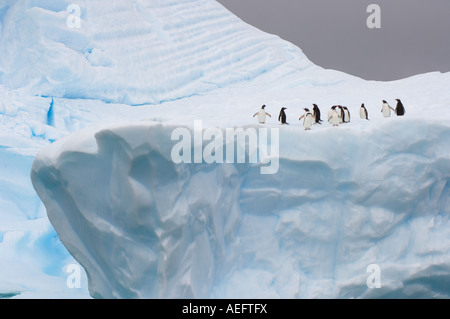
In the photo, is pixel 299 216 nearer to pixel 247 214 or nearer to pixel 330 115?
pixel 247 214

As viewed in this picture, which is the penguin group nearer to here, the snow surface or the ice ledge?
the snow surface

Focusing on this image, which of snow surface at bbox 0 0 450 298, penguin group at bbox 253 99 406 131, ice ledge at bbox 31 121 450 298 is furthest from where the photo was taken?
penguin group at bbox 253 99 406 131

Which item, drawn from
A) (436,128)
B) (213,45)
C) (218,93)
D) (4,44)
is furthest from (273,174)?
(4,44)

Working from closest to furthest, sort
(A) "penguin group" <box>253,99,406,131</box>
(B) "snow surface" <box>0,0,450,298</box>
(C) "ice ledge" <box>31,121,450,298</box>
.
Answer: (B) "snow surface" <box>0,0,450,298</box>, (C) "ice ledge" <box>31,121,450,298</box>, (A) "penguin group" <box>253,99,406,131</box>

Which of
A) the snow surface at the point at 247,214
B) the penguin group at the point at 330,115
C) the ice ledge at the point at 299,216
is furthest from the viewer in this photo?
the penguin group at the point at 330,115

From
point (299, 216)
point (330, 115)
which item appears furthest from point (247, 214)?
point (330, 115)

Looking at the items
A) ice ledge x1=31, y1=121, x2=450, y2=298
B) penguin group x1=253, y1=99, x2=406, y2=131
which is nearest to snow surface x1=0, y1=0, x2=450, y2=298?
ice ledge x1=31, y1=121, x2=450, y2=298

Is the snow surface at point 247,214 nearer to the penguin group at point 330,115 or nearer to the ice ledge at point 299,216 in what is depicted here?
the ice ledge at point 299,216

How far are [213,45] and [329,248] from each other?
8325 mm

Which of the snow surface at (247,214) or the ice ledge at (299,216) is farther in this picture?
the ice ledge at (299,216)

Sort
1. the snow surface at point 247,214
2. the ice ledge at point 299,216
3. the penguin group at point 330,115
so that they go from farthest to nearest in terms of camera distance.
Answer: the penguin group at point 330,115
the ice ledge at point 299,216
the snow surface at point 247,214

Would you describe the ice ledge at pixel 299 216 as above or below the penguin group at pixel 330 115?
below

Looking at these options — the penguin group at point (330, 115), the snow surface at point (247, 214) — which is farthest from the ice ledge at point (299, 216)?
the penguin group at point (330, 115)

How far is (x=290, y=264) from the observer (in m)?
7.40
